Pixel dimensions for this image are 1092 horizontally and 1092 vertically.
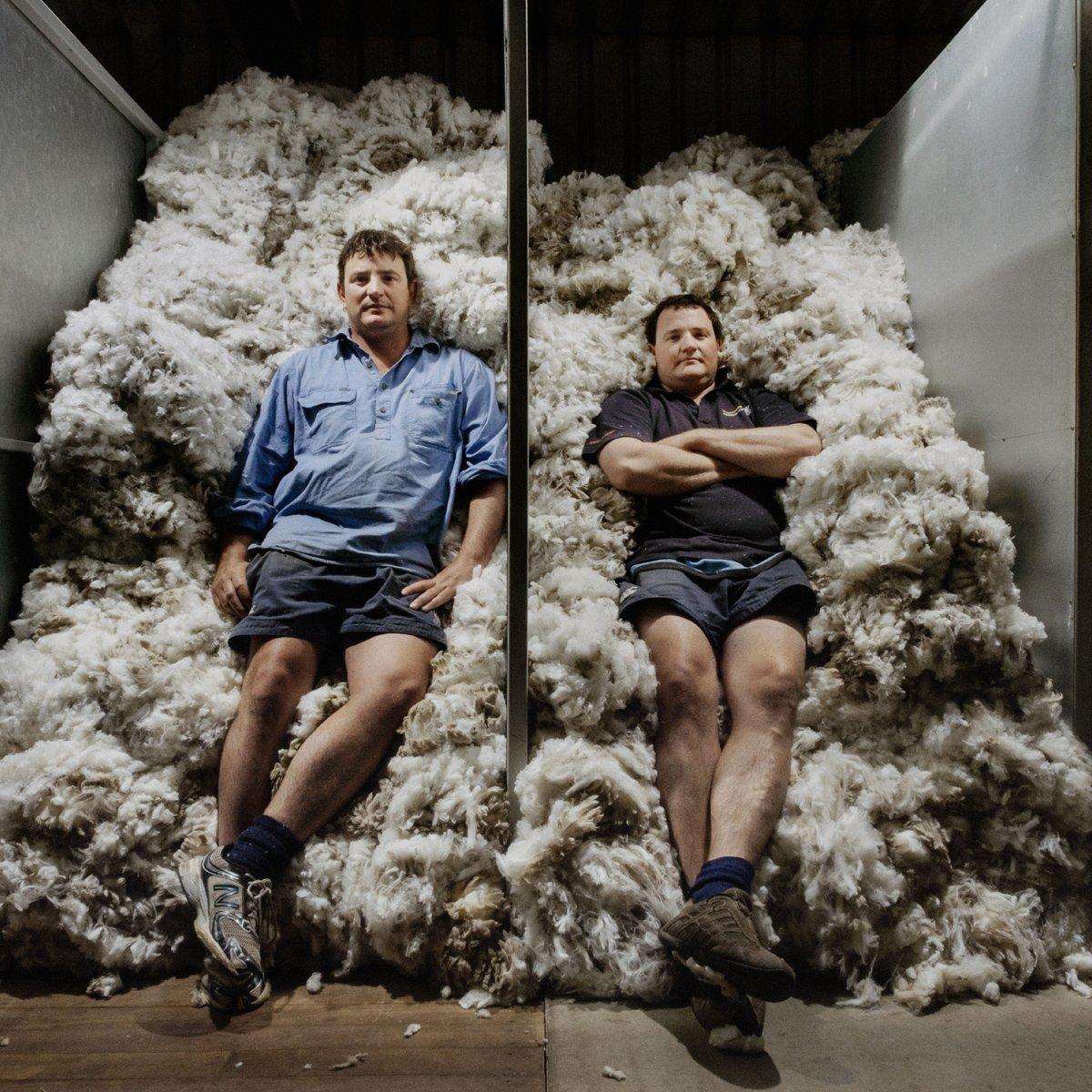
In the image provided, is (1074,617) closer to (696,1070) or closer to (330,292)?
(696,1070)

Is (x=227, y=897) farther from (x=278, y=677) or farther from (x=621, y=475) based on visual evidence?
(x=621, y=475)

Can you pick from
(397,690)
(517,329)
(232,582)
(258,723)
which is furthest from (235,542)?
(517,329)

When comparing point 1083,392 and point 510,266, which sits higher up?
point 510,266

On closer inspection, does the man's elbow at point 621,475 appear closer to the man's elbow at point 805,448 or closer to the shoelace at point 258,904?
the man's elbow at point 805,448

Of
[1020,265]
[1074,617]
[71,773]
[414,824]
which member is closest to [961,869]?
[1074,617]

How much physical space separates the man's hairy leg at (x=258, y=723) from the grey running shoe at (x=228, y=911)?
3.4 inches

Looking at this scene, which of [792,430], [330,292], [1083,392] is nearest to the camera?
[1083,392]

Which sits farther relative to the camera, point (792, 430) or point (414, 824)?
point (792, 430)

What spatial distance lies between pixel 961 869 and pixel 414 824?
1009 millimetres

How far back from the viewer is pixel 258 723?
1.60 meters

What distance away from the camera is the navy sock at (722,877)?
4.66 ft

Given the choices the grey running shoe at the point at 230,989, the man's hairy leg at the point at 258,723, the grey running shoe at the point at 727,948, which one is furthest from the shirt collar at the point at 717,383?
the grey running shoe at the point at 230,989

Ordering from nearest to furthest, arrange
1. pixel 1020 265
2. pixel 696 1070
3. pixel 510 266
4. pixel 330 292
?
1. pixel 696 1070
2. pixel 510 266
3. pixel 1020 265
4. pixel 330 292

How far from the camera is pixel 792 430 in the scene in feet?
5.96
